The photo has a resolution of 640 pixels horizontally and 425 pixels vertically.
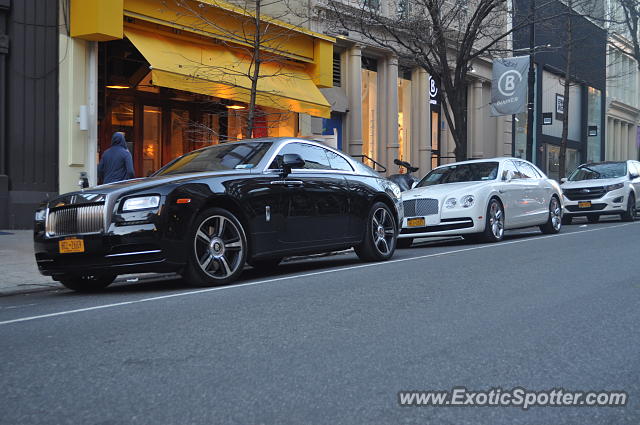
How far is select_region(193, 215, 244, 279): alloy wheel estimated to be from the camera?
7844mm

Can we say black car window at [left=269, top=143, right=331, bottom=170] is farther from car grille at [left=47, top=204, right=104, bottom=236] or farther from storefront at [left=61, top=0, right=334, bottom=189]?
storefront at [left=61, top=0, right=334, bottom=189]

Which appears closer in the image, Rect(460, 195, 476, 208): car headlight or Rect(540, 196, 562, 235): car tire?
Rect(460, 195, 476, 208): car headlight

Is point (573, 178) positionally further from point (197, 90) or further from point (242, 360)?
point (242, 360)

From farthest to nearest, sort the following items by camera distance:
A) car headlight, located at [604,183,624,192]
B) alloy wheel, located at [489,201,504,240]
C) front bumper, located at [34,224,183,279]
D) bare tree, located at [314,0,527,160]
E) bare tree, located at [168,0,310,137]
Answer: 1. car headlight, located at [604,183,624,192]
2. bare tree, located at [314,0,527,160]
3. bare tree, located at [168,0,310,137]
4. alloy wheel, located at [489,201,504,240]
5. front bumper, located at [34,224,183,279]

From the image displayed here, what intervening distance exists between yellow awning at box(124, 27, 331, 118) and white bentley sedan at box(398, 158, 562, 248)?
12.4 feet

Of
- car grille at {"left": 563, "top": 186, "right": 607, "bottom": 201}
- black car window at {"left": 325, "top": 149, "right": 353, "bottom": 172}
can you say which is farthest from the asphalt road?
car grille at {"left": 563, "top": 186, "right": 607, "bottom": 201}

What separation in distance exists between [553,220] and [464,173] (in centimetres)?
264

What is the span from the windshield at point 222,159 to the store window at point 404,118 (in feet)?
55.7

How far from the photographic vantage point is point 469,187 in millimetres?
13656

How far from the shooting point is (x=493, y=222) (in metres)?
13.8

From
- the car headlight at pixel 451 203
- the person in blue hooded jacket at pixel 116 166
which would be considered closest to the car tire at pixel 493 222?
the car headlight at pixel 451 203

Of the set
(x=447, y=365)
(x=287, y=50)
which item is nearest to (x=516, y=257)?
(x=447, y=365)

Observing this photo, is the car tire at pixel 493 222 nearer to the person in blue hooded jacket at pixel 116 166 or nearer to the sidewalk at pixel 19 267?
the person in blue hooded jacket at pixel 116 166

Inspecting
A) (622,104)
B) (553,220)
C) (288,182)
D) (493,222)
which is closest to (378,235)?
(288,182)
